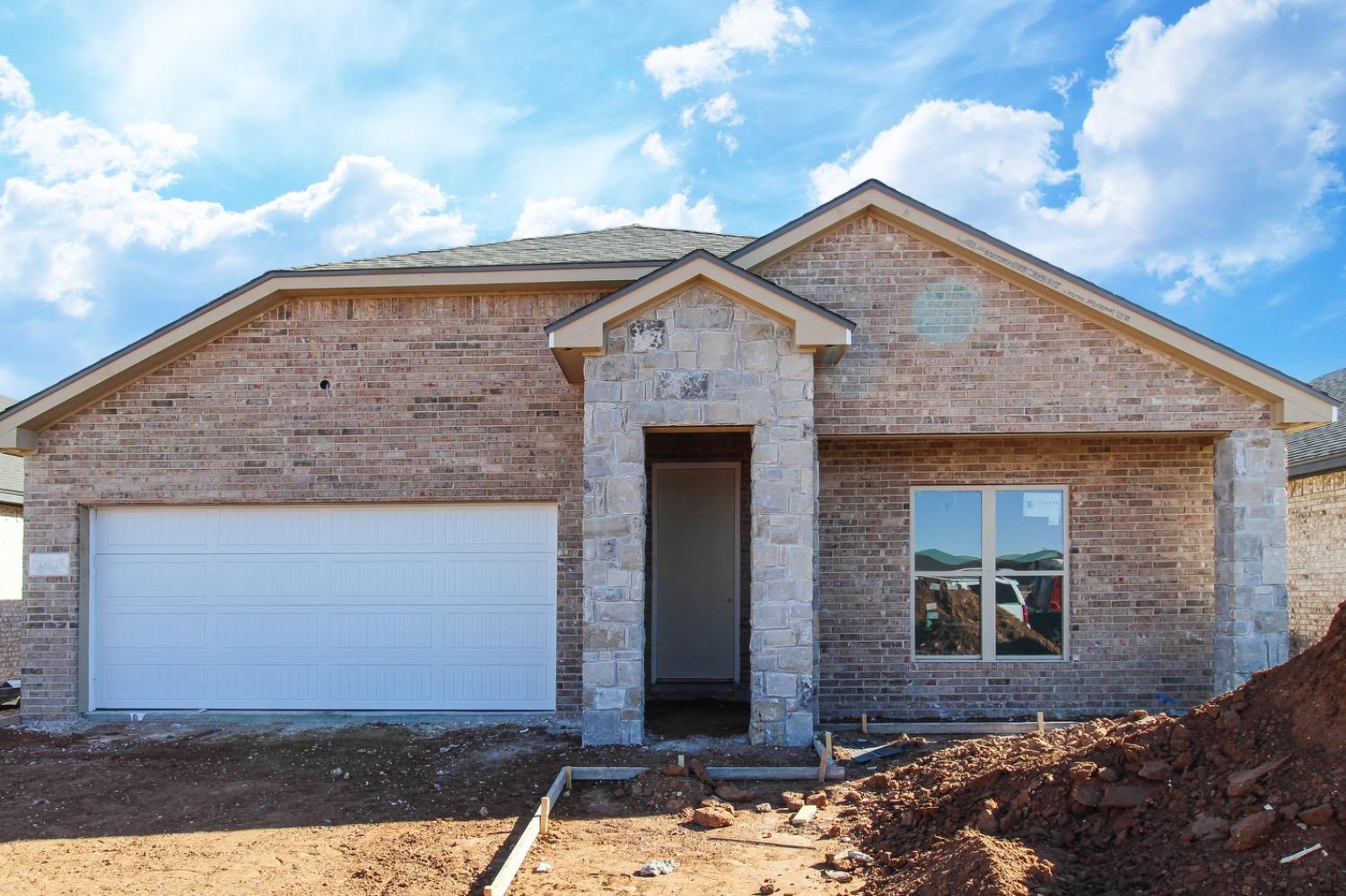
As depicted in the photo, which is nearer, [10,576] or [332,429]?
[332,429]

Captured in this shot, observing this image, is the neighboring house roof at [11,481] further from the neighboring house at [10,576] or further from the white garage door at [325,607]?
→ the white garage door at [325,607]

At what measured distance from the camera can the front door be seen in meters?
11.6

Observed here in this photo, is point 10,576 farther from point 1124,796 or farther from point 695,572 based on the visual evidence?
point 1124,796

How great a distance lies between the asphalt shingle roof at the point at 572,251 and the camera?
34.3 feet

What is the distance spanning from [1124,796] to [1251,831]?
2.83ft

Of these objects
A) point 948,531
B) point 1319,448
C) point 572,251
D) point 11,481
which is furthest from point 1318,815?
point 11,481

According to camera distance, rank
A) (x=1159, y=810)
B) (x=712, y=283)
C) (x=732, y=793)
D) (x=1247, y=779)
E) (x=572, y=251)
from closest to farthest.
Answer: (x=1247, y=779)
(x=1159, y=810)
(x=732, y=793)
(x=712, y=283)
(x=572, y=251)

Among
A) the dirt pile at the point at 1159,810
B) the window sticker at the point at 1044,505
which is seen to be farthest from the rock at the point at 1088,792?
the window sticker at the point at 1044,505

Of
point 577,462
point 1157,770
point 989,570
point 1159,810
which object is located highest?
point 577,462

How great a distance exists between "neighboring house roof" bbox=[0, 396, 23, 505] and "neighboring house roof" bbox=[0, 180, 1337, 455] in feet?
18.4

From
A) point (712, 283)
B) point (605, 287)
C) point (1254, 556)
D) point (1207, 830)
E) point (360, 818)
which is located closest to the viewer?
point (1207, 830)

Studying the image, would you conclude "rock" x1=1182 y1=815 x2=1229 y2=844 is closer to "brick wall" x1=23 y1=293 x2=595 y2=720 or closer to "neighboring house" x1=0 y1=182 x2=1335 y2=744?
"neighboring house" x1=0 y1=182 x2=1335 y2=744

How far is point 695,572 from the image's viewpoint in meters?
11.8

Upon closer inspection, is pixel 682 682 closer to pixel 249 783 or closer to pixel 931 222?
pixel 249 783
